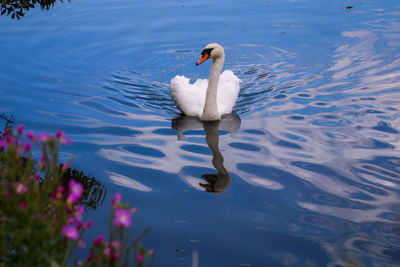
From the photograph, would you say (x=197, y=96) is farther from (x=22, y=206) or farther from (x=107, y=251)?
(x=107, y=251)

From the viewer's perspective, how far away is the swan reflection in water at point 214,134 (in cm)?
589

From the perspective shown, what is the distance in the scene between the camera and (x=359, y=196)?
5.43 metres

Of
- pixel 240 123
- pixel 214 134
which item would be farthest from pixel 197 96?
pixel 214 134

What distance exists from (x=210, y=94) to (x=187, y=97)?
50 cm

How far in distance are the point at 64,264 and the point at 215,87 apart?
18.1 feet

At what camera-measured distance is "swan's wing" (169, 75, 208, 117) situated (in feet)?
26.9

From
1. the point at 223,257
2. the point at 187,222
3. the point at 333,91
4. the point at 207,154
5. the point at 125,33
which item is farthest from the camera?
the point at 125,33

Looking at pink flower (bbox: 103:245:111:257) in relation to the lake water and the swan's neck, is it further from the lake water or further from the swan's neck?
the swan's neck

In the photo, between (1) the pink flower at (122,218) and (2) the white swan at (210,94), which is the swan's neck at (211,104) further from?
(1) the pink flower at (122,218)

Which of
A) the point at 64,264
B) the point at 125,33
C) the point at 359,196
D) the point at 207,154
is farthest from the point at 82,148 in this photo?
the point at 125,33

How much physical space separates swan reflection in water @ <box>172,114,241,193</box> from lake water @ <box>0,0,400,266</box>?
1.1 inches

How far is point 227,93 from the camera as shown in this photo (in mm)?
8539

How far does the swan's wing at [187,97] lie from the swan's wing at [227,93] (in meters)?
0.29

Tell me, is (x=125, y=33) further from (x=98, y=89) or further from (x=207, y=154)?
(x=207, y=154)
